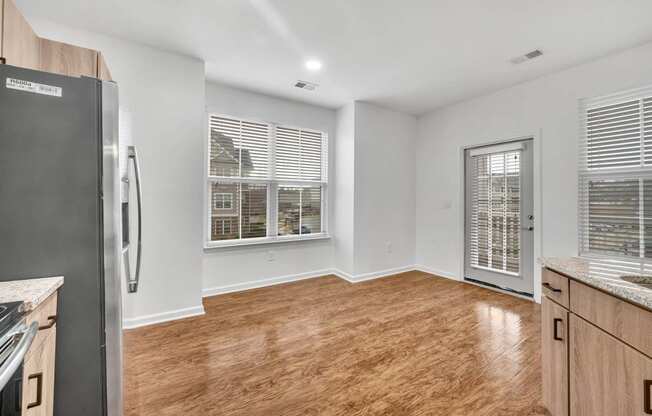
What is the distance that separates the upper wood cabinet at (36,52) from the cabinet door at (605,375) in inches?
123

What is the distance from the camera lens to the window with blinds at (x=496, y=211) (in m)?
3.68

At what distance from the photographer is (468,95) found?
3992 mm

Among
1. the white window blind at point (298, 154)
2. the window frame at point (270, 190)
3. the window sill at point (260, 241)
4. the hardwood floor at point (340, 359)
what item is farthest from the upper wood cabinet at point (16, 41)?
the white window blind at point (298, 154)

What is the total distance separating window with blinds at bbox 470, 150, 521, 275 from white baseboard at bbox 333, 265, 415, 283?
109cm

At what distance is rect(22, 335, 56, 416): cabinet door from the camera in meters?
0.96

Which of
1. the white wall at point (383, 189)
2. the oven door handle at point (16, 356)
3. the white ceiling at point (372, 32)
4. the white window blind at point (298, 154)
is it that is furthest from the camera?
the white wall at point (383, 189)

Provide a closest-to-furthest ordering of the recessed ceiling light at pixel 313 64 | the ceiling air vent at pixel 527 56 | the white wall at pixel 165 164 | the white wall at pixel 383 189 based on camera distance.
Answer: the white wall at pixel 165 164, the ceiling air vent at pixel 527 56, the recessed ceiling light at pixel 313 64, the white wall at pixel 383 189

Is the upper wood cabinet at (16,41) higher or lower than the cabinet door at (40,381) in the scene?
higher

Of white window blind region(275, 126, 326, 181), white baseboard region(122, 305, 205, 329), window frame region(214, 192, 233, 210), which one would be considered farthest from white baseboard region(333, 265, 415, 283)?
white baseboard region(122, 305, 205, 329)

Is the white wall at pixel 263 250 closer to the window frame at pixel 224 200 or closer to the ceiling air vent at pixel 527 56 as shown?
the window frame at pixel 224 200

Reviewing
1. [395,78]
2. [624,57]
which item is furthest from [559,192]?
[395,78]

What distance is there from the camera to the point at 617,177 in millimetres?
2852

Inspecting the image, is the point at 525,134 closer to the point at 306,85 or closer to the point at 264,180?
the point at 306,85

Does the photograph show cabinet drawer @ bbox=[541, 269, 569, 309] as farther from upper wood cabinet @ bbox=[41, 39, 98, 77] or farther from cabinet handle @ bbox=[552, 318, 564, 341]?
upper wood cabinet @ bbox=[41, 39, 98, 77]
